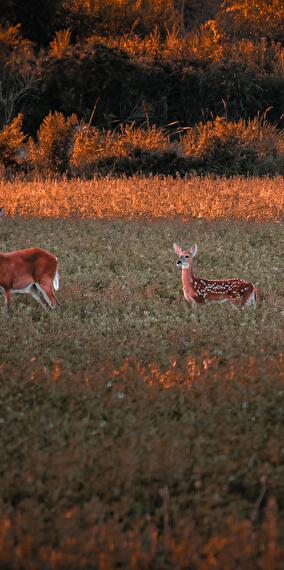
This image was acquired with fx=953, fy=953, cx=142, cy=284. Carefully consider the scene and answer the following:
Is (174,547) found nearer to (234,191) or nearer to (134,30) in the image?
(234,191)

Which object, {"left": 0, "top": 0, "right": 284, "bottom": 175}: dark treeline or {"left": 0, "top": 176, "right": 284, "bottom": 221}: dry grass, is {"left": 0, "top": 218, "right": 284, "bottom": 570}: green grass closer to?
{"left": 0, "top": 176, "right": 284, "bottom": 221}: dry grass

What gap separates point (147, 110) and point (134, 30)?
10.8 metres

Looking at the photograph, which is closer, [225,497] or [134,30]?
[225,497]

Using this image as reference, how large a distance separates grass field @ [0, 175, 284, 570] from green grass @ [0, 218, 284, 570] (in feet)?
0.04

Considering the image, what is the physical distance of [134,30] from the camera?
40062 millimetres

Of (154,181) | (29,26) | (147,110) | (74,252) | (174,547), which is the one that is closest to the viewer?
(174,547)

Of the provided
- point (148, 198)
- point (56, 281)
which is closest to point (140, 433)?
point (56, 281)

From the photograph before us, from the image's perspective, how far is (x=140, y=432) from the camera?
6332mm

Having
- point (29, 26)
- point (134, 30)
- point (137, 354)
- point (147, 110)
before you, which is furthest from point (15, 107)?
point (137, 354)

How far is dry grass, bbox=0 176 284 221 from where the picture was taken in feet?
58.2

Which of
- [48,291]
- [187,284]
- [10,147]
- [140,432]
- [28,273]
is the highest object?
[140,432]

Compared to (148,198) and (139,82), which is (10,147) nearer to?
(139,82)

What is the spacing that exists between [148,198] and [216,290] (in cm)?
869

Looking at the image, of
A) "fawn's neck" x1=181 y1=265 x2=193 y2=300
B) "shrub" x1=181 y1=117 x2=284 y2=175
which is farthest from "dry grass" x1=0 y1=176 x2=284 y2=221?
"fawn's neck" x1=181 y1=265 x2=193 y2=300
